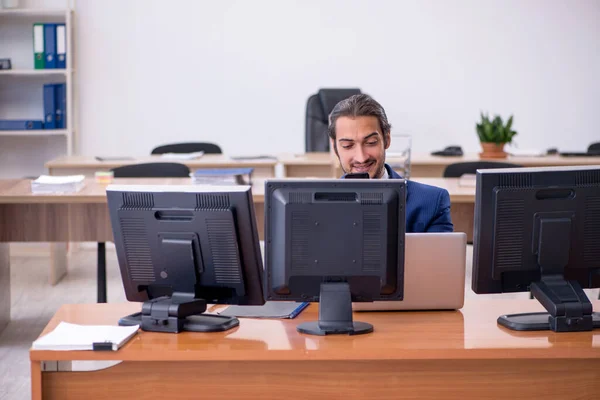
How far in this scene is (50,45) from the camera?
20.6 feet

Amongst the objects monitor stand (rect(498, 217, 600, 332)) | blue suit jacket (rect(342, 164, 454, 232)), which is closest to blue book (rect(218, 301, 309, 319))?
blue suit jacket (rect(342, 164, 454, 232))

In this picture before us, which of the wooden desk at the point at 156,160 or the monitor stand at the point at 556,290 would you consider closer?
the monitor stand at the point at 556,290

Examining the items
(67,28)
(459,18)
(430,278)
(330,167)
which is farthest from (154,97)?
(430,278)

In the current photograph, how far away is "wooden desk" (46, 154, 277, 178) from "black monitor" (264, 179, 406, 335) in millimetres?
3087

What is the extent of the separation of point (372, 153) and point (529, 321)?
0.72 metres

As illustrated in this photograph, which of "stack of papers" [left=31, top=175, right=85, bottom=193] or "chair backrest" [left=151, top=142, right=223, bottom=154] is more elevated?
"chair backrest" [left=151, top=142, right=223, bottom=154]

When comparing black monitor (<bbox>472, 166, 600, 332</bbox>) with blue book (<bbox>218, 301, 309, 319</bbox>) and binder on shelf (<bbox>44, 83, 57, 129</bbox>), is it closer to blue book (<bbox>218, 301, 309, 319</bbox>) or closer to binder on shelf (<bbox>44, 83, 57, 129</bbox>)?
blue book (<bbox>218, 301, 309, 319</bbox>)

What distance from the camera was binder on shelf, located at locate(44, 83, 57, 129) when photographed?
20.6ft

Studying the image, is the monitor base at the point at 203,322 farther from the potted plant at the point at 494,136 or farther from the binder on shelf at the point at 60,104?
the binder on shelf at the point at 60,104

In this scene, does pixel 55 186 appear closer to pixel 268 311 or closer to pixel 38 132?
pixel 268 311

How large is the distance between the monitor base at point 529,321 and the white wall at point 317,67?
4.68 m

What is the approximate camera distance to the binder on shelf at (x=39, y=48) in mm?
6211

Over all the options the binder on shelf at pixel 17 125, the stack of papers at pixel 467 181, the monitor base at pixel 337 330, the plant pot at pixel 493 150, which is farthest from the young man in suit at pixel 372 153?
the binder on shelf at pixel 17 125

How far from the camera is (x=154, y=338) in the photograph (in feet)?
6.95
